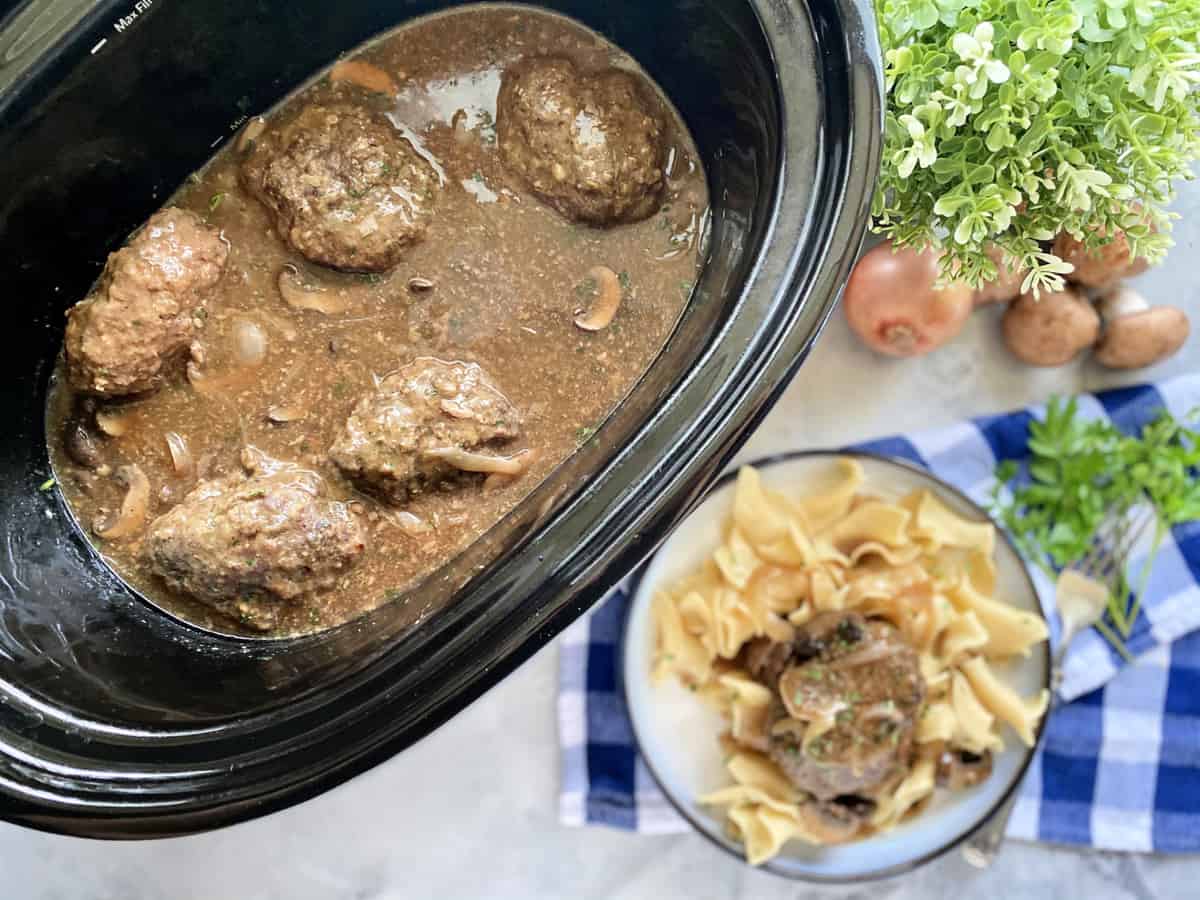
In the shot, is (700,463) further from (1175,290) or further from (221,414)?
(1175,290)

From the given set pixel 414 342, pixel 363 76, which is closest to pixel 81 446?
pixel 414 342

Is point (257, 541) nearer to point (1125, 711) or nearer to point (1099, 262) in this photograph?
point (1099, 262)

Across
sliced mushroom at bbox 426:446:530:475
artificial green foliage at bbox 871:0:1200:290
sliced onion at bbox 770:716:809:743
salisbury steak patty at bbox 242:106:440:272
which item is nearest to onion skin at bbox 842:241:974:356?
artificial green foliage at bbox 871:0:1200:290

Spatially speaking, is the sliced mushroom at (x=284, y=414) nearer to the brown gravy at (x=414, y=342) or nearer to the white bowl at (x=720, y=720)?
the brown gravy at (x=414, y=342)

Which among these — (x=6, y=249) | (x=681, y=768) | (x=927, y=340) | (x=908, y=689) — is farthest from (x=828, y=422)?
(x=6, y=249)

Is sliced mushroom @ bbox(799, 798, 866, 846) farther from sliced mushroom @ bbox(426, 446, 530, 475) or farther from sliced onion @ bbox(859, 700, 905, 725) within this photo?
sliced mushroom @ bbox(426, 446, 530, 475)

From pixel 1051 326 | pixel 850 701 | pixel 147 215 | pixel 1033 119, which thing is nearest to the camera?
pixel 1033 119
